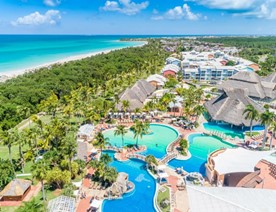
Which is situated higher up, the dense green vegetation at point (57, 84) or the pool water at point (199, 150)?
the dense green vegetation at point (57, 84)

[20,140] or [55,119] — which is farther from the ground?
[55,119]

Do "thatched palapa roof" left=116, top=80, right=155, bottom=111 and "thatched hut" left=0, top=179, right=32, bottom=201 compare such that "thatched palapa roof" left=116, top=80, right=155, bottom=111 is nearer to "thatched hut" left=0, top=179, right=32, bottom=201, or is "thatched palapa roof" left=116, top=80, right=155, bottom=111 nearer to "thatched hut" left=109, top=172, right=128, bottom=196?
"thatched hut" left=109, top=172, right=128, bottom=196

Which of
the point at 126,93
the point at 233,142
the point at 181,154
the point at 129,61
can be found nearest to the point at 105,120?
the point at 126,93

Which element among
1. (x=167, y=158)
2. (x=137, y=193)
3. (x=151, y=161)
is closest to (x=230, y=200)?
(x=137, y=193)

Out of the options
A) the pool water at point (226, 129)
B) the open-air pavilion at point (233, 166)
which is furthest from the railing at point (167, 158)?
the pool water at point (226, 129)

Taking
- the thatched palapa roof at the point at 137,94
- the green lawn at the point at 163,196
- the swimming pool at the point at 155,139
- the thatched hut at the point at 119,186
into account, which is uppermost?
the thatched palapa roof at the point at 137,94

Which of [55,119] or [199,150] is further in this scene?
[199,150]

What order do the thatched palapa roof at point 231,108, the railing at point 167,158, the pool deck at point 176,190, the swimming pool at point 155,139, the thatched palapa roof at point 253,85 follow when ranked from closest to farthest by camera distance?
the pool deck at point 176,190 < the railing at point 167,158 < the swimming pool at point 155,139 < the thatched palapa roof at point 231,108 < the thatched palapa roof at point 253,85

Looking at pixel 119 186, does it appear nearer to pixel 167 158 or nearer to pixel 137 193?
pixel 137 193

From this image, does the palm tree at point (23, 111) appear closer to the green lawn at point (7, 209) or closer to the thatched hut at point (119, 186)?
the green lawn at point (7, 209)
